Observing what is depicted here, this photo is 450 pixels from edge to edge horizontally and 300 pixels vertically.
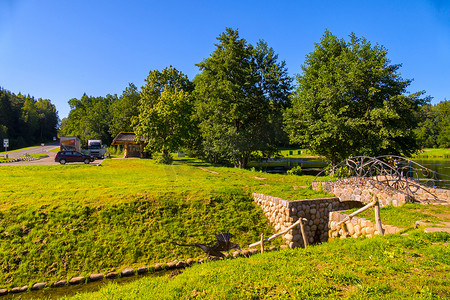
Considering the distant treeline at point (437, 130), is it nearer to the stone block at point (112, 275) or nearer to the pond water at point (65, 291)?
the stone block at point (112, 275)

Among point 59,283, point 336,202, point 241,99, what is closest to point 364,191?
point 336,202

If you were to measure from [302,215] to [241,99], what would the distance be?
20.9 m

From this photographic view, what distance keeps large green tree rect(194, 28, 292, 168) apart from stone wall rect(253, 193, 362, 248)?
16.6m

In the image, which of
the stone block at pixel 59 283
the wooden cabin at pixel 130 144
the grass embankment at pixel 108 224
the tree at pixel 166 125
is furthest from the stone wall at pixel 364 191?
the wooden cabin at pixel 130 144

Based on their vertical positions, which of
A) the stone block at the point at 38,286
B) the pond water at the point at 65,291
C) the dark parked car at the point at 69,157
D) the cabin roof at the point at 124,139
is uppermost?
the cabin roof at the point at 124,139

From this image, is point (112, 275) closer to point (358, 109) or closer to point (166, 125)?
point (358, 109)

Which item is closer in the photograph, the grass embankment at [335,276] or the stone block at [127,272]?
the grass embankment at [335,276]

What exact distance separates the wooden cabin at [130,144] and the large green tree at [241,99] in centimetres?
1364

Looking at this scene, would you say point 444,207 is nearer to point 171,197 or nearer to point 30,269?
point 171,197

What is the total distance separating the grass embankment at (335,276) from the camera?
428cm

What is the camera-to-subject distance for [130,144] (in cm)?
4047

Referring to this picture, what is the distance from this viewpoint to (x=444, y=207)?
960cm

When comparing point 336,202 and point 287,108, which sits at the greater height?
point 287,108

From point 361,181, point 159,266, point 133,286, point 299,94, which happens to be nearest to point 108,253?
point 159,266
